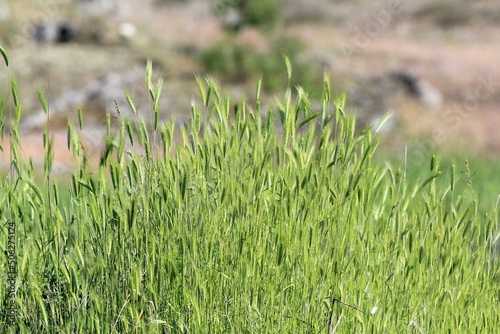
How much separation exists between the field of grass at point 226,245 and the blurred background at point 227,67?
680cm

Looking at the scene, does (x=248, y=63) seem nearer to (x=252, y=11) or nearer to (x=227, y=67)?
(x=227, y=67)

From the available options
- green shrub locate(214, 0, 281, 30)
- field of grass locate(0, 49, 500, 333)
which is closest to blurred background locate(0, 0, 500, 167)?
green shrub locate(214, 0, 281, 30)

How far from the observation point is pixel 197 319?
2.29m

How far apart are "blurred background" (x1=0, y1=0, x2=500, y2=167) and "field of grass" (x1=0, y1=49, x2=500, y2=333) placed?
6.80 m

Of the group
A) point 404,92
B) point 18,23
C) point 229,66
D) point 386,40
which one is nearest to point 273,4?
point 229,66

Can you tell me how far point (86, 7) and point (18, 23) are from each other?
252cm

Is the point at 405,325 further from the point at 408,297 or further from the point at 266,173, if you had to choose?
the point at 266,173

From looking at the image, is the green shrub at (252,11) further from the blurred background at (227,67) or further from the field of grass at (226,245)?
the field of grass at (226,245)

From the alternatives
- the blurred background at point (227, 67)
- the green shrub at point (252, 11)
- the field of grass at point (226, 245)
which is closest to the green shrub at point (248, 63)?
the blurred background at point (227, 67)

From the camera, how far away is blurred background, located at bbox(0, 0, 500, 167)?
45.6ft

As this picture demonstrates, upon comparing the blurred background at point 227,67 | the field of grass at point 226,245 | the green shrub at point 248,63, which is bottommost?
the blurred background at point 227,67

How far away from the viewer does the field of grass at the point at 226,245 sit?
234 cm

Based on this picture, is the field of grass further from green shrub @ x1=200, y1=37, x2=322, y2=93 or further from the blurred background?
green shrub @ x1=200, y1=37, x2=322, y2=93

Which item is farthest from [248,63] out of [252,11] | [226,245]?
[226,245]
